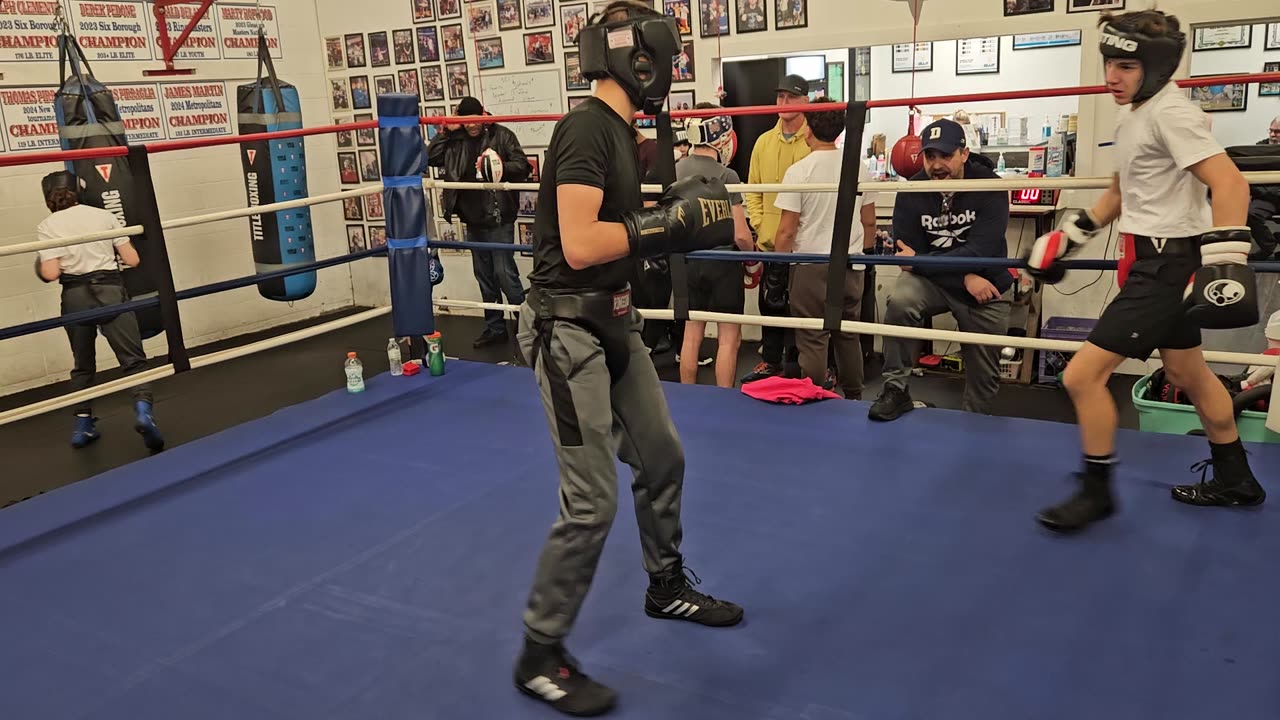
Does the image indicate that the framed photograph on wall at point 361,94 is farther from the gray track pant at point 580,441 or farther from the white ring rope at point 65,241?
the gray track pant at point 580,441

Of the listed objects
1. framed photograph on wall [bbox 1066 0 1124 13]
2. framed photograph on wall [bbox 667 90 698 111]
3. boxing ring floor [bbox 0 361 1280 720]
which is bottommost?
boxing ring floor [bbox 0 361 1280 720]

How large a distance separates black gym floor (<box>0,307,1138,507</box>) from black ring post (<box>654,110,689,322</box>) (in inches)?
59.0

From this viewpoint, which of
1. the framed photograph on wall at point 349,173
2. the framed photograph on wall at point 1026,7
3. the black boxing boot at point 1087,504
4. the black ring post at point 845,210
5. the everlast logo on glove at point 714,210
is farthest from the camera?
the framed photograph on wall at point 349,173

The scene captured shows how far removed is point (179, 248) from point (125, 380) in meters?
3.55

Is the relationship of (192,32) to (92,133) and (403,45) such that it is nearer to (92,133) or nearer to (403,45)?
(403,45)

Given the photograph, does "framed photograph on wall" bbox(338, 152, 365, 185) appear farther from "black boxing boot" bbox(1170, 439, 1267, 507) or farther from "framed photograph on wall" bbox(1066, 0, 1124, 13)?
"black boxing boot" bbox(1170, 439, 1267, 507)

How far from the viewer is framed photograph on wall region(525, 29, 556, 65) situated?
6.41 metres

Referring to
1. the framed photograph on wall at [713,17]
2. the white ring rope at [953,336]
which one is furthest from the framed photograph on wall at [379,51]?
the white ring rope at [953,336]

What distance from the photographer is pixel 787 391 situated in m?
3.47

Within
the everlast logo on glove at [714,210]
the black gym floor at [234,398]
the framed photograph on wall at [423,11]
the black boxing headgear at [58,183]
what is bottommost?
the black gym floor at [234,398]

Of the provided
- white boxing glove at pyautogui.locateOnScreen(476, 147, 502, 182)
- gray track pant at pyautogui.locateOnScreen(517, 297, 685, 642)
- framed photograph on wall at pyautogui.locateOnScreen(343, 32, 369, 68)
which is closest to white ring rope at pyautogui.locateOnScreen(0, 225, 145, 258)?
white boxing glove at pyautogui.locateOnScreen(476, 147, 502, 182)

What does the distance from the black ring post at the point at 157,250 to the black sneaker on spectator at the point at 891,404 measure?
2.25 m

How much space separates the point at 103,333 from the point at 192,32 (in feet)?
10.1

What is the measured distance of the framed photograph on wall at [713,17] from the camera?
5.79m
